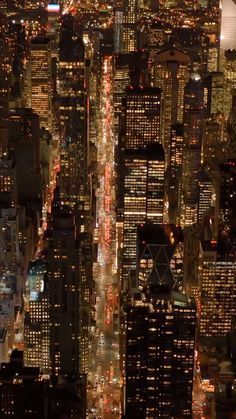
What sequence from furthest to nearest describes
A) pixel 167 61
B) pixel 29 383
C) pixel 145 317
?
pixel 167 61, pixel 145 317, pixel 29 383

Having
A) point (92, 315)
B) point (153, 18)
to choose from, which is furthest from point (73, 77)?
point (153, 18)

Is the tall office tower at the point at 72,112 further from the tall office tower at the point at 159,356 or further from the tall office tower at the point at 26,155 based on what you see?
the tall office tower at the point at 159,356

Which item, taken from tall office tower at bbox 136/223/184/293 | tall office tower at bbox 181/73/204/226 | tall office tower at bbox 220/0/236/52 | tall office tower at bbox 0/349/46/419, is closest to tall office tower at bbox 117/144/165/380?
tall office tower at bbox 181/73/204/226

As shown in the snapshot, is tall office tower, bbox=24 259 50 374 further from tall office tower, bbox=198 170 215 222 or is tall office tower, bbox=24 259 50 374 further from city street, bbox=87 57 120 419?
tall office tower, bbox=198 170 215 222

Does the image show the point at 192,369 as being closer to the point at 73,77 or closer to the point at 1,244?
the point at 1,244

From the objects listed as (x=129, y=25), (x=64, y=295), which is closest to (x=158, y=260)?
(x=64, y=295)
